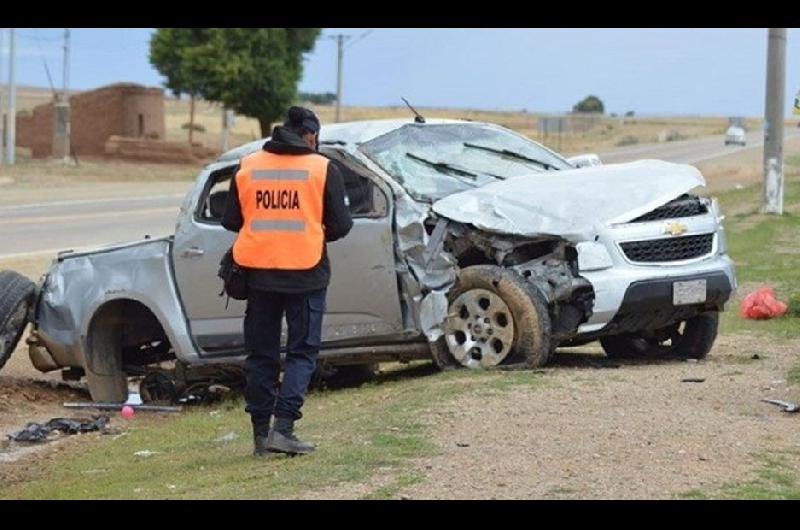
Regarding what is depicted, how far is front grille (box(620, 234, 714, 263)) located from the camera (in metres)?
9.97

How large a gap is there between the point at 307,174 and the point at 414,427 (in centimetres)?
140

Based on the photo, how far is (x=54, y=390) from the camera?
494 inches

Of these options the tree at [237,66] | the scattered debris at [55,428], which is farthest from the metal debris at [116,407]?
the tree at [237,66]

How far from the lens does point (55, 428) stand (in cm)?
1056

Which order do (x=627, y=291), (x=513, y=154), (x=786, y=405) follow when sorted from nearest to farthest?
(x=786, y=405), (x=627, y=291), (x=513, y=154)

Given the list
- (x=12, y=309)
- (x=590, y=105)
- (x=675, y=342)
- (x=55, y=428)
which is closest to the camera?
(x=55, y=428)

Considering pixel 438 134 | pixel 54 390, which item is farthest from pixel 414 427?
pixel 54 390

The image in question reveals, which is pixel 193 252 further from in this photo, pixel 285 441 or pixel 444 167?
pixel 285 441

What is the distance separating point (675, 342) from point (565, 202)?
1.66 metres

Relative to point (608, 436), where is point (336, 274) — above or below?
above

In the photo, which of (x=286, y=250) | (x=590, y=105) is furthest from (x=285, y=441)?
(x=590, y=105)

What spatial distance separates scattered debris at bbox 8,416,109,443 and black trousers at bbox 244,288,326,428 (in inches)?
109

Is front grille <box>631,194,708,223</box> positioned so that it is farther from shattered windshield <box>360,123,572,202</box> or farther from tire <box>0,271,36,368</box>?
tire <box>0,271,36,368</box>

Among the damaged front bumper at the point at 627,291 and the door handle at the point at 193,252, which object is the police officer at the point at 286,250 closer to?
the damaged front bumper at the point at 627,291
